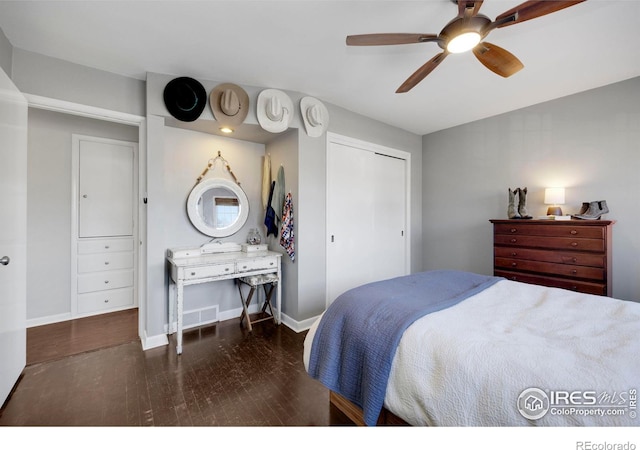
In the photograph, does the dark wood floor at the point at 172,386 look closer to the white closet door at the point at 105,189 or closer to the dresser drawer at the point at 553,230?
the white closet door at the point at 105,189

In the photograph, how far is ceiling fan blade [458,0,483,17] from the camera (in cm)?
135

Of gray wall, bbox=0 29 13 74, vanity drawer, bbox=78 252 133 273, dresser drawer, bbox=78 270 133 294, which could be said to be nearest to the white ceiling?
gray wall, bbox=0 29 13 74

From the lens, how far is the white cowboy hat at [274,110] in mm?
2709

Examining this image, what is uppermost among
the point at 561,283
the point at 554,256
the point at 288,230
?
the point at 288,230

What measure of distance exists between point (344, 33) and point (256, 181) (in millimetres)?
1919

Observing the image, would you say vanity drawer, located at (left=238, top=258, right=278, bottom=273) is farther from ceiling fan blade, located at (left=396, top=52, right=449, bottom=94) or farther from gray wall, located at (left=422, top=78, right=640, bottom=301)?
gray wall, located at (left=422, top=78, right=640, bottom=301)

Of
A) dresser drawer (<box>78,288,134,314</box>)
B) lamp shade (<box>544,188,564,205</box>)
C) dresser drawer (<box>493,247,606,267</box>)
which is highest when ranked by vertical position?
lamp shade (<box>544,188,564,205</box>)

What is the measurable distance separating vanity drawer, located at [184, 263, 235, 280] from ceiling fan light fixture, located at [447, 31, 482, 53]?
8.02 feet

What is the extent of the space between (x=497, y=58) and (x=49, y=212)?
4544 mm

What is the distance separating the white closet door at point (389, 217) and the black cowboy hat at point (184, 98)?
2.26 metres

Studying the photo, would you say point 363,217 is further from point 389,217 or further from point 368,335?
point 368,335

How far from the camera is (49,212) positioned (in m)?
3.04

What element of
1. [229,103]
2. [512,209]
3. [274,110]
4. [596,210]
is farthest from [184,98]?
[596,210]

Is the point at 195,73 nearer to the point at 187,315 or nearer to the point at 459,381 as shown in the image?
the point at 187,315
